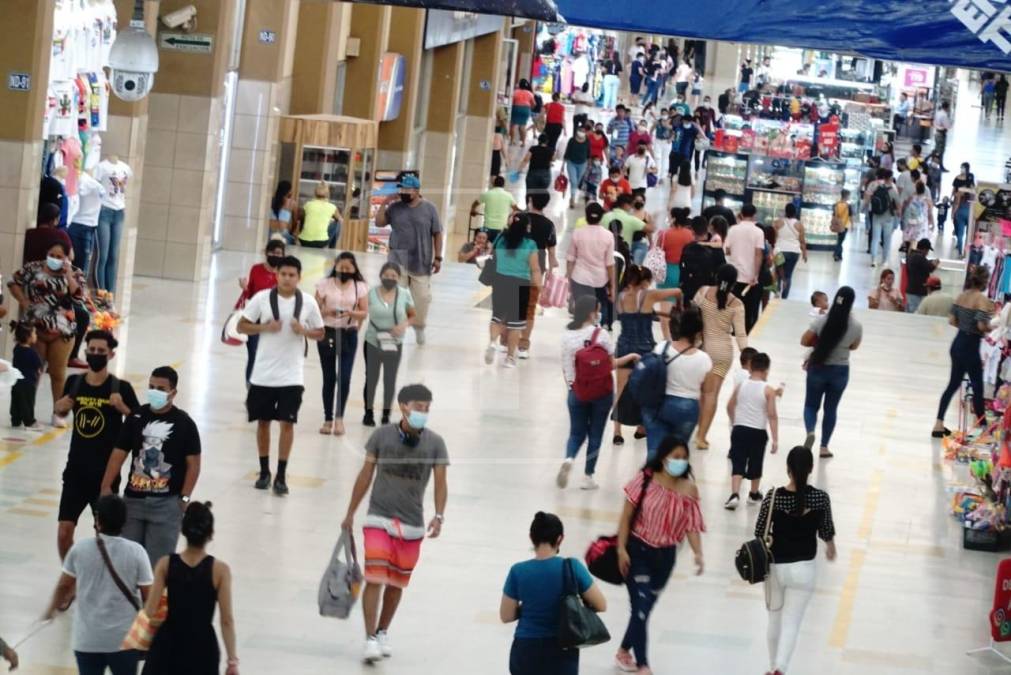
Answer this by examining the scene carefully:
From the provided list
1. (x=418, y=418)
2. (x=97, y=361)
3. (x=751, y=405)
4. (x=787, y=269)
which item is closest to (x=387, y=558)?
(x=418, y=418)

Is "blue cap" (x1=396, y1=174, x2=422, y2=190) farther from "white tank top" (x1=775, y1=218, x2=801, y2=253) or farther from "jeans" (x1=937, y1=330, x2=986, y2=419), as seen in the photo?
"jeans" (x1=937, y1=330, x2=986, y2=419)

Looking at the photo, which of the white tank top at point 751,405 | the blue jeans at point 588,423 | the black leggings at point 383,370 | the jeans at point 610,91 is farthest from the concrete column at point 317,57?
the black leggings at point 383,370

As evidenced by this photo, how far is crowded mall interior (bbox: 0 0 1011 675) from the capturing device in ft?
26.3

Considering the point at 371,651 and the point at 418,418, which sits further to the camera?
the point at 371,651

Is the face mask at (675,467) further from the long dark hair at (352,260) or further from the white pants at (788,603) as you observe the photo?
the long dark hair at (352,260)

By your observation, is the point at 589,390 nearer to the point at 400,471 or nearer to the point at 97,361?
the point at 400,471

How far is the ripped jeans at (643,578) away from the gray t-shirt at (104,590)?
261 cm

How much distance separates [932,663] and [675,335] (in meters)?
2.45

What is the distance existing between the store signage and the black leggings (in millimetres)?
7820

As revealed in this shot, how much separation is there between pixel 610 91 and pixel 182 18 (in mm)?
7402

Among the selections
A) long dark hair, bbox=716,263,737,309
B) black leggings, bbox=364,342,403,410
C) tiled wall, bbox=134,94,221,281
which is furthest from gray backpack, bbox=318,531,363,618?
tiled wall, bbox=134,94,221,281

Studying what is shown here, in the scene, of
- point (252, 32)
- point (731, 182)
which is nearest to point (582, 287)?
point (731, 182)

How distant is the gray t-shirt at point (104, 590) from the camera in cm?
816

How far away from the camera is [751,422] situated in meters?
13.1
